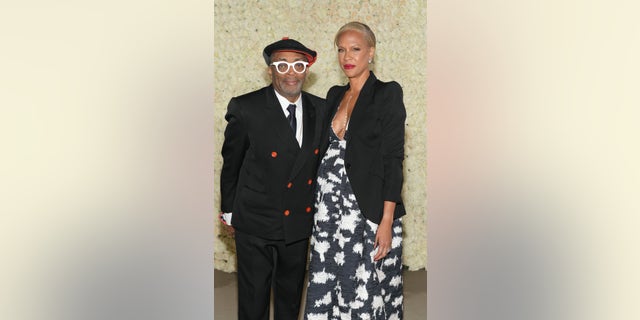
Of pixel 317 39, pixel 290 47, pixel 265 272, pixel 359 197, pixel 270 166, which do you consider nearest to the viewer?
pixel 359 197

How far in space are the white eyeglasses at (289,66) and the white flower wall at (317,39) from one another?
239 centimetres

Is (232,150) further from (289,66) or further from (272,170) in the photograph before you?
(289,66)

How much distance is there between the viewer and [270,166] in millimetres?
3379

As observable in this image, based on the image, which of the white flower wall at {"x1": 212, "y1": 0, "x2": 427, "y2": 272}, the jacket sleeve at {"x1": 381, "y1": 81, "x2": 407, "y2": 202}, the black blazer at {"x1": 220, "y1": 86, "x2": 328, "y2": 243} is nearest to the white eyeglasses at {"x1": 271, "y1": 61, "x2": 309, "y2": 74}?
the black blazer at {"x1": 220, "y1": 86, "x2": 328, "y2": 243}

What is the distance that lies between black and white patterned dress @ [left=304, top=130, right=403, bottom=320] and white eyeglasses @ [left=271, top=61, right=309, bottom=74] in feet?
1.27

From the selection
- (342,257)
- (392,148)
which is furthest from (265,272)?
(392,148)

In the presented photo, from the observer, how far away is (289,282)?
358 centimetres

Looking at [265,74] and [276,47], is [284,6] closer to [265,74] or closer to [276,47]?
[265,74]

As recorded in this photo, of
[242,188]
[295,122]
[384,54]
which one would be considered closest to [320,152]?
[295,122]

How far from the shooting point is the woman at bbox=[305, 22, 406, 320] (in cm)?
314

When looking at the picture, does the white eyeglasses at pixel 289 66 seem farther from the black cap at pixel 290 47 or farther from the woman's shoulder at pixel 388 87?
the woman's shoulder at pixel 388 87

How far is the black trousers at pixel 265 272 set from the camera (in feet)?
11.4

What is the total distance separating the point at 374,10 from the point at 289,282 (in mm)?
3027

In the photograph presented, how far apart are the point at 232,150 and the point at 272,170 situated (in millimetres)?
253
